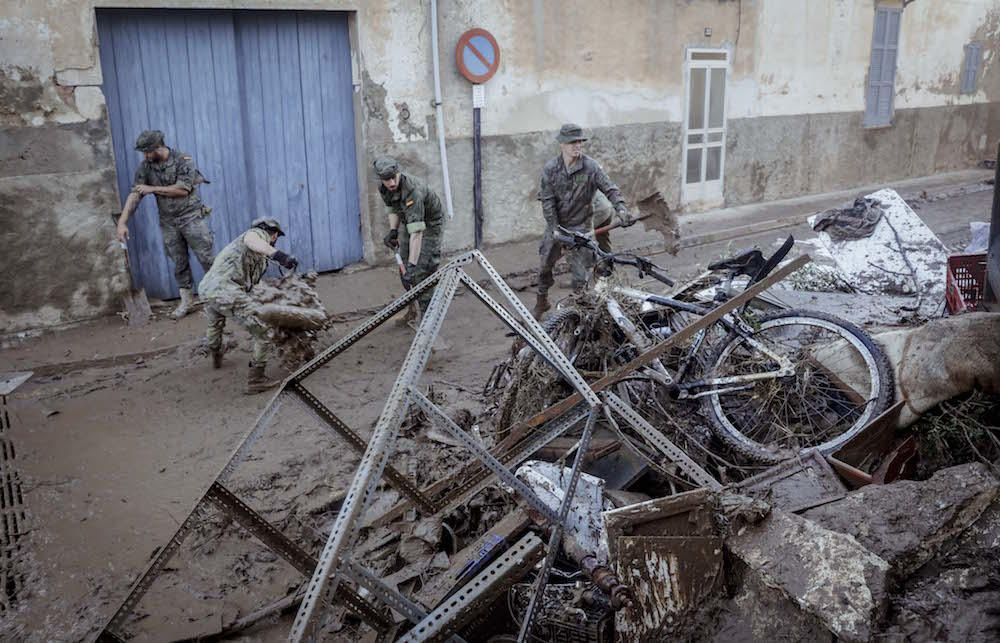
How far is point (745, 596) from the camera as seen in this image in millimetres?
2820

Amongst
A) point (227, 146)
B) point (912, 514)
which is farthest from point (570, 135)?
point (912, 514)

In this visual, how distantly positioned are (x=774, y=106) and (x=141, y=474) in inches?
419

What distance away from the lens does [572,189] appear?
23.7 ft

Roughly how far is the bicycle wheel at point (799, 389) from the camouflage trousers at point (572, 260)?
7.88ft

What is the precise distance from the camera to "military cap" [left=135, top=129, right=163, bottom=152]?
6.95m

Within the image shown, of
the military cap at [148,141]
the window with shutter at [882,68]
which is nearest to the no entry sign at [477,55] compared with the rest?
the military cap at [148,141]

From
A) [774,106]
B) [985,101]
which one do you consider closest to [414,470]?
[774,106]

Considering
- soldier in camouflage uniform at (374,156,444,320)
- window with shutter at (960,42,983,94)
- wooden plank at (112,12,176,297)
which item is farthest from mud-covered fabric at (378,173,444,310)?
window with shutter at (960,42,983,94)

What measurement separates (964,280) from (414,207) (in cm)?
424

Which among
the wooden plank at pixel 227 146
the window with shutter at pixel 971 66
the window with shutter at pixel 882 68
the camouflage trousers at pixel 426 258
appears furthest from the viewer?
the window with shutter at pixel 971 66

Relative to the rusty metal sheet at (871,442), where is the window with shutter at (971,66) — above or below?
above

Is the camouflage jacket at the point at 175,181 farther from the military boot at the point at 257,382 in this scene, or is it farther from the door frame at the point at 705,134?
the door frame at the point at 705,134

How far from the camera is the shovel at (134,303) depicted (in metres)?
7.41

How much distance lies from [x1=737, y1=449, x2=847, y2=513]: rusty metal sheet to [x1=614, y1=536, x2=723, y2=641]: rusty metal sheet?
0.74 meters
